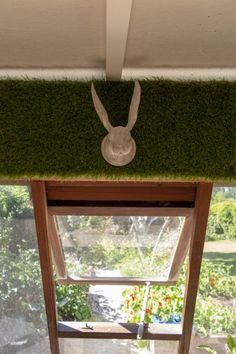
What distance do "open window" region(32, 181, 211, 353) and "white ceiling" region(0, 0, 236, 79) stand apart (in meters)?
0.52

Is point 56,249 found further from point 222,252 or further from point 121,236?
point 222,252

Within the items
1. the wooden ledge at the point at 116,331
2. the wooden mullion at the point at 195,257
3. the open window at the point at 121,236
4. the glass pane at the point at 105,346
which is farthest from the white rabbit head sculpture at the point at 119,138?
the glass pane at the point at 105,346

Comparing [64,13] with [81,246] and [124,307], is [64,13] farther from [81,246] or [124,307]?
[124,307]

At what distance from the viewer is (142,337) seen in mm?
2453

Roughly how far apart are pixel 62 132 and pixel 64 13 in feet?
1.64

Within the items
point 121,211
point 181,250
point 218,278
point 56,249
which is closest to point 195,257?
point 181,250

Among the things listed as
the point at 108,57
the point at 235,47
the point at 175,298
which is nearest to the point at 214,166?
the point at 235,47

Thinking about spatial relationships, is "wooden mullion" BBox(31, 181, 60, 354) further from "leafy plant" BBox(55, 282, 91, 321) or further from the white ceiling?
the white ceiling

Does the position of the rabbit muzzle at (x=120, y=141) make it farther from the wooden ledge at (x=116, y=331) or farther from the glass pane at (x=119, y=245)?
the wooden ledge at (x=116, y=331)

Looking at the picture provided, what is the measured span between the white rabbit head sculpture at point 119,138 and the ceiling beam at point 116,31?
104 mm

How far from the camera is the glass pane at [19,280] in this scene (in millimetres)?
1978

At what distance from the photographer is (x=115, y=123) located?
5.03ft

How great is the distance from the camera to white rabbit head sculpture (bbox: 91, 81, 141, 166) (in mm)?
1311

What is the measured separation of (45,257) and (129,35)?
1199 millimetres
